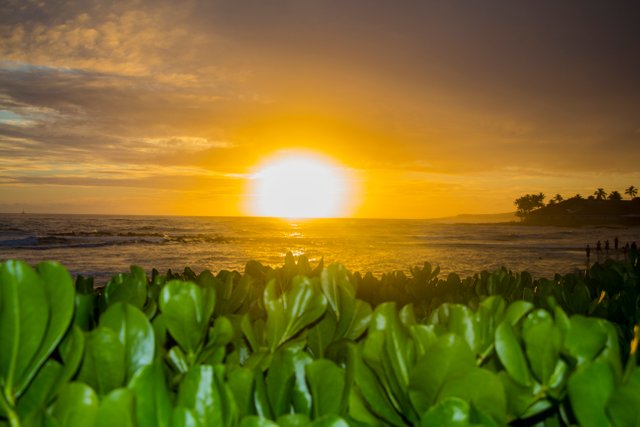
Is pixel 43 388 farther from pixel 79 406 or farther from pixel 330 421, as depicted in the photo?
pixel 330 421

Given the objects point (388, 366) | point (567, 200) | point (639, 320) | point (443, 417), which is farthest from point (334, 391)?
point (567, 200)

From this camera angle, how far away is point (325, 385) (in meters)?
0.68

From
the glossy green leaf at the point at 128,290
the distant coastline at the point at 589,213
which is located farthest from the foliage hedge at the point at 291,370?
the distant coastline at the point at 589,213

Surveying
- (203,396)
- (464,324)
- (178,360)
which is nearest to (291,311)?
(178,360)

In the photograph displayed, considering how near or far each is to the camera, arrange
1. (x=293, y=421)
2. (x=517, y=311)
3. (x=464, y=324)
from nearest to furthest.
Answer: (x=293, y=421) → (x=464, y=324) → (x=517, y=311)

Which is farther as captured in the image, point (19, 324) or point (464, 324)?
point (464, 324)

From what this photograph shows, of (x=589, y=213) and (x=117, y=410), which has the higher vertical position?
(x=589, y=213)

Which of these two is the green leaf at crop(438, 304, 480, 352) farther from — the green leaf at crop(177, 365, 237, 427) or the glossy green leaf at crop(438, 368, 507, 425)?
the green leaf at crop(177, 365, 237, 427)

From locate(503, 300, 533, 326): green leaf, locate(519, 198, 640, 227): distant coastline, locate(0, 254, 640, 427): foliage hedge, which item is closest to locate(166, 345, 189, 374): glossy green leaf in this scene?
locate(0, 254, 640, 427): foliage hedge

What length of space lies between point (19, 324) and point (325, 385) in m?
0.38

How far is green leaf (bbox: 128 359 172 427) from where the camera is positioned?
56 centimetres

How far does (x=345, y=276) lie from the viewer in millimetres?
1108

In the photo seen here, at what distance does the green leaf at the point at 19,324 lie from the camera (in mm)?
606

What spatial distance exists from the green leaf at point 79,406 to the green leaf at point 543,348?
56 cm
